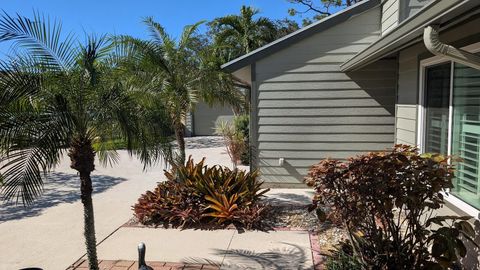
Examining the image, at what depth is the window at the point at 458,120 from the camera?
3.61 m

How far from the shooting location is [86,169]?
369 cm

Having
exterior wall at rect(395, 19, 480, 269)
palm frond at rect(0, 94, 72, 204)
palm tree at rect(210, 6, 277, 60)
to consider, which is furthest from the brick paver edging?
palm tree at rect(210, 6, 277, 60)

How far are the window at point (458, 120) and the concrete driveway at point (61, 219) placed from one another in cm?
376

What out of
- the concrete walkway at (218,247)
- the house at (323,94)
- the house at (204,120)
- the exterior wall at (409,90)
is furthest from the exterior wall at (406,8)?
the house at (204,120)

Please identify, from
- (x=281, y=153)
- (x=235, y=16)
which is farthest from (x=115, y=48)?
(x=235, y=16)

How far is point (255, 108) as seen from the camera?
25.5 feet

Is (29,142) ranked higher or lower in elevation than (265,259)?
higher

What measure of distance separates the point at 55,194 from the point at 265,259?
5.63 metres

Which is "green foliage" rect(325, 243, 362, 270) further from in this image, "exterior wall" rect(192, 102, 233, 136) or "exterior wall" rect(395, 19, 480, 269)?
"exterior wall" rect(192, 102, 233, 136)

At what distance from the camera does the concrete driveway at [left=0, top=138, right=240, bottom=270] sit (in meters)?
4.57

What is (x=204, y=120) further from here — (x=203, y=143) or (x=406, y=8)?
(x=406, y=8)

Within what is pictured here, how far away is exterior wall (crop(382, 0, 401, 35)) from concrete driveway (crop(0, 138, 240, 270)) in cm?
509

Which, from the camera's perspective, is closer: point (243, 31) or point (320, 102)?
point (320, 102)

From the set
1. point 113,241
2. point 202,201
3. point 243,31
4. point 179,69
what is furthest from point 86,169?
point 243,31
